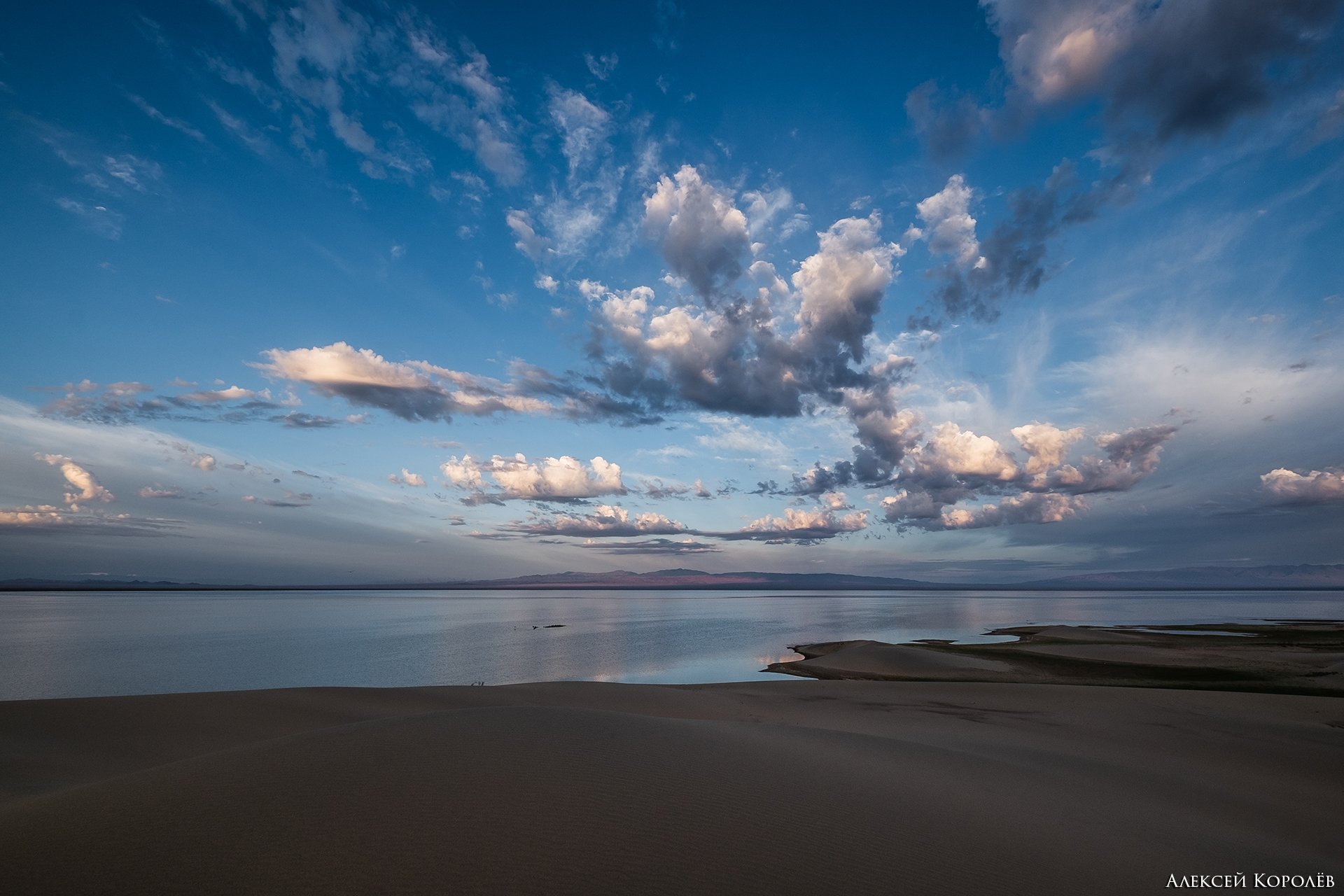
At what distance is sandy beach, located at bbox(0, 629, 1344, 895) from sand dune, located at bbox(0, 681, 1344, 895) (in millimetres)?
32

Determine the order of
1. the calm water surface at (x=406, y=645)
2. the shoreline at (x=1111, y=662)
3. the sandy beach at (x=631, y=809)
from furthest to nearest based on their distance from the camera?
the calm water surface at (x=406, y=645), the shoreline at (x=1111, y=662), the sandy beach at (x=631, y=809)

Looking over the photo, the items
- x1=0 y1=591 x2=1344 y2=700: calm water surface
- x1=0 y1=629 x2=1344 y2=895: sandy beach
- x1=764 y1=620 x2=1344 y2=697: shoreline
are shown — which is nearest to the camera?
x1=0 y1=629 x2=1344 y2=895: sandy beach

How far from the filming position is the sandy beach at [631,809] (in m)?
5.36

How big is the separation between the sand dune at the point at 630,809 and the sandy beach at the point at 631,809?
3cm

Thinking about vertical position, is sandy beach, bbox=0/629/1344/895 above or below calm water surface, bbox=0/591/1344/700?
above

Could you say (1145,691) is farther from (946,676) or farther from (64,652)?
(64,652)

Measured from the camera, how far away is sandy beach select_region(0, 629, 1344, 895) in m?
5.36

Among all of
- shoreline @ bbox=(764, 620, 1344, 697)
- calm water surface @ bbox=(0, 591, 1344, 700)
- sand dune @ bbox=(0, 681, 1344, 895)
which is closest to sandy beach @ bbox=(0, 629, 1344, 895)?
sand dune @ bbox=(0, 681, 1344, 895)

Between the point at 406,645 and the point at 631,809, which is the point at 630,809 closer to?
the point at 631,809

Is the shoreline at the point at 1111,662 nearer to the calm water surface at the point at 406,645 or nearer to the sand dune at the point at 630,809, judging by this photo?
the calm water surface at the point at 406,645

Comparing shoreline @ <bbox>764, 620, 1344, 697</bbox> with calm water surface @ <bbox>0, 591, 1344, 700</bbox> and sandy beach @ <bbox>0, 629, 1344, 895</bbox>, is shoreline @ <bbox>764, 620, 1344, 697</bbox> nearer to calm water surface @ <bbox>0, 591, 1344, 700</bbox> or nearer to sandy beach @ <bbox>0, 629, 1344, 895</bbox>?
calm water surface @ <bbox>0, 591, 1344, 700</bbox>

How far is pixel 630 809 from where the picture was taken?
6.48m

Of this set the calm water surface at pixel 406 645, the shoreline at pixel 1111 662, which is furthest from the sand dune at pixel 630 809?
the calm water surface at pixel 406 645

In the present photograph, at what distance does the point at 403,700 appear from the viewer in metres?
18.3
